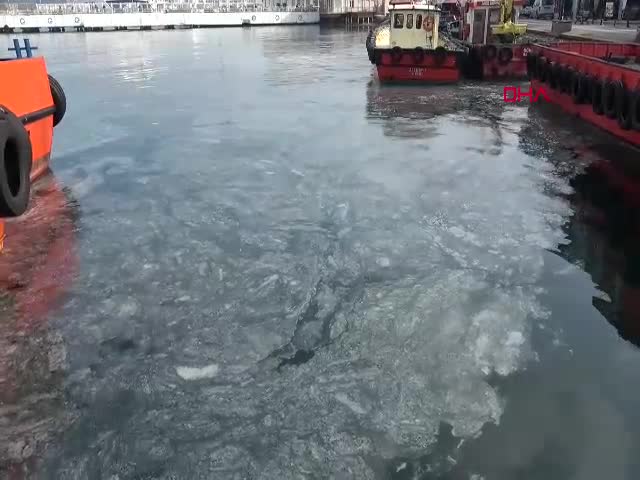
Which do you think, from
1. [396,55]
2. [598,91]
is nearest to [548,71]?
[598,91]

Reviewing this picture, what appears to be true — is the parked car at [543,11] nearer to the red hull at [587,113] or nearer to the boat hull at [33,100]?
the red hull at [587,113]

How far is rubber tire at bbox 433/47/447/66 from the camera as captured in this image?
1819cm

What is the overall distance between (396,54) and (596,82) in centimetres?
889

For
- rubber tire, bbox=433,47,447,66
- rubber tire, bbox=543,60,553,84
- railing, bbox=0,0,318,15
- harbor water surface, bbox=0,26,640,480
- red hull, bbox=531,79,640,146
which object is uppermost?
railing, bbox=0,0,318,15

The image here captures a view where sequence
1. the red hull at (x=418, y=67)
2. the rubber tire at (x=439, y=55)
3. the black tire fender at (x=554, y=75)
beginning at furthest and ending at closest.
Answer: the red hull at (x=418, y=67)
the rubber tire at (x=439, y=55)
the black tire fender at (x=554, y=75)

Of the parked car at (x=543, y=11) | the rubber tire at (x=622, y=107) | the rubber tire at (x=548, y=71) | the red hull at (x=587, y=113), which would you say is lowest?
the red hull at (x=587, y=113)

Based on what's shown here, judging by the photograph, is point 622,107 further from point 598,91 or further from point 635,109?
point 598,91

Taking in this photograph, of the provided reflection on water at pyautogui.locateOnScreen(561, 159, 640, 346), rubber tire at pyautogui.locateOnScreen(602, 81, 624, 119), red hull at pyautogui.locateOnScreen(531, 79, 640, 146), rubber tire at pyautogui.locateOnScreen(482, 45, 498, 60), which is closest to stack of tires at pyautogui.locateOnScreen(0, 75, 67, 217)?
reflection on water at pyautogui.locateOnScreen(561, 159, 640, 346)

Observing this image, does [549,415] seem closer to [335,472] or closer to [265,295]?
[335,472]

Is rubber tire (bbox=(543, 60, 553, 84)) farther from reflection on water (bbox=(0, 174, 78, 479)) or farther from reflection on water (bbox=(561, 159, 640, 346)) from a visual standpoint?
reflection on water (bbox=(0, 174, 78, 479))

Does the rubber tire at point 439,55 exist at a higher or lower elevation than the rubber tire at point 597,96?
higher

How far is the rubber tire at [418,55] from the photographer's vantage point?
18.3 meters

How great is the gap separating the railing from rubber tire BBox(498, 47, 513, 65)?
184 feet

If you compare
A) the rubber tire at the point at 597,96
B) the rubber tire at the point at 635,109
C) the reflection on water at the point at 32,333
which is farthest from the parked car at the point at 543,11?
the reflection on water at the point at 32,333
